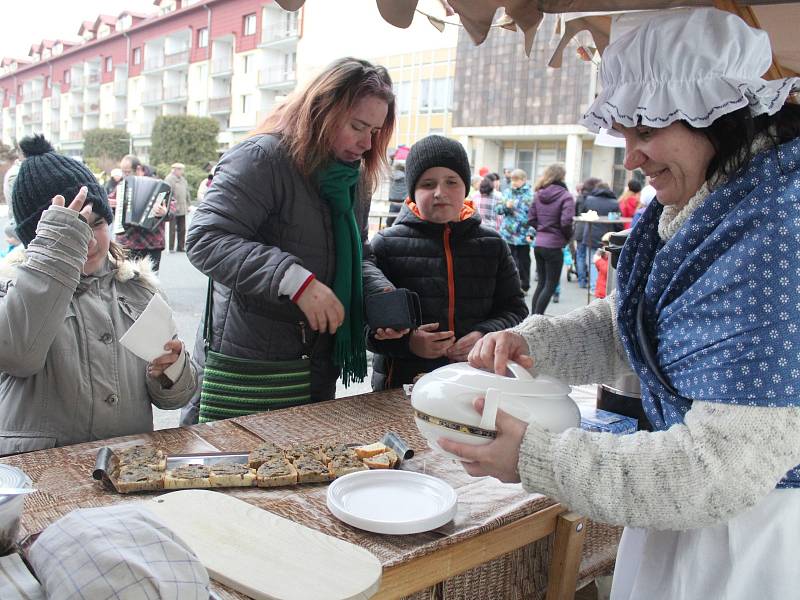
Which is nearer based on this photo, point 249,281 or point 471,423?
point 471,423

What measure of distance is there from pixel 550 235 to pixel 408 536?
6.50m

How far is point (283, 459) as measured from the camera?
4.51ft

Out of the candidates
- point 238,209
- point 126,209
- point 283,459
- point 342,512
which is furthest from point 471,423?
point 126,209

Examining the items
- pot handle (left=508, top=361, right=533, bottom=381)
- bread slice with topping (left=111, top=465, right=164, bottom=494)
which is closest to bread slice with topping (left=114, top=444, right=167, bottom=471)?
bread slice with topping (left=111, top=465, right=164, bottom=494)

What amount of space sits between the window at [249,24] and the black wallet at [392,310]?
34.4m

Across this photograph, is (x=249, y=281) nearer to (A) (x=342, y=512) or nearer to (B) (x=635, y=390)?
(A) (x=342, y=512)

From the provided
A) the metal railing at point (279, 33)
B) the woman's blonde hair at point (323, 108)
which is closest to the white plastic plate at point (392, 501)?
the woman's blonde hair at point (323, 108)

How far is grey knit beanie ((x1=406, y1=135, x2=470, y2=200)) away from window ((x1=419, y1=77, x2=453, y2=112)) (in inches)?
991

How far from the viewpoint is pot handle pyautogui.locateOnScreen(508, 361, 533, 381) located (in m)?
1.08

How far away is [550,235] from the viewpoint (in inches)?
288

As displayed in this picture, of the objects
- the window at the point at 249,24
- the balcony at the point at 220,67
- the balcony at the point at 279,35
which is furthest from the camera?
the balcony at the point at 220,67

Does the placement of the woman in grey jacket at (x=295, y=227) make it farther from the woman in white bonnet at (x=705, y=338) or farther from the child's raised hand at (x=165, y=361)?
the woman in white bonnet at (x=705, y=338)

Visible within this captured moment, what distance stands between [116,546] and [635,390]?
1.56 meters

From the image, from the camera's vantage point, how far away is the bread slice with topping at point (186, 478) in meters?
1.25
